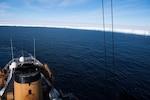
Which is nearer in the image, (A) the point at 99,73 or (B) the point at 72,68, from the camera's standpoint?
(A) the point at 99,73

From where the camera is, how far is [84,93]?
118ft

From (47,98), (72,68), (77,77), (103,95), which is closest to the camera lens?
(47,98)

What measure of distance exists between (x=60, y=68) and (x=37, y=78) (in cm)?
4054

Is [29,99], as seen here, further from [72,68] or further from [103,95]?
[72,68]

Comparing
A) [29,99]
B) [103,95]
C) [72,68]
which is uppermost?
[29,99]

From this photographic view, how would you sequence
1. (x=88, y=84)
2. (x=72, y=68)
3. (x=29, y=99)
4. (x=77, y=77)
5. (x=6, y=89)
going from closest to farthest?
(x=29, y=99)
(x=6, y=89)
(x=88, y=84)
(x=77, y=77)
(x=72, y=68)

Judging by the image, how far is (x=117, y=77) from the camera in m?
46.7

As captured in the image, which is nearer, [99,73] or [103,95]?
[103,95]

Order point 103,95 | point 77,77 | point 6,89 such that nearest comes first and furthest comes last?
point 6,89 < point 103,95 < point 77,77

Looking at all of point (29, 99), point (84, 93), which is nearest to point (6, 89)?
point (29, 99)

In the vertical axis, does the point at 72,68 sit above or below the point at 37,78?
below

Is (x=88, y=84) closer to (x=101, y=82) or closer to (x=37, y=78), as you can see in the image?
(x=101, y=82)

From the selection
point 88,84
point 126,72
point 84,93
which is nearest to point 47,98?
point 84,93

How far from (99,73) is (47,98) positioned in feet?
109
